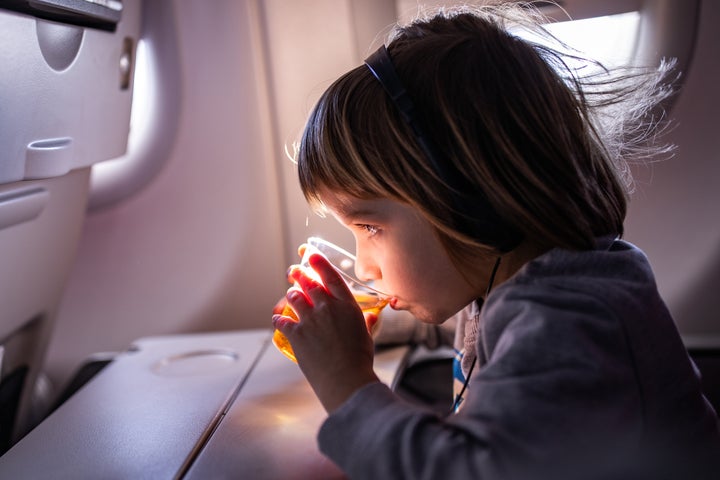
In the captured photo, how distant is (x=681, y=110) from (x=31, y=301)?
1.05 meters

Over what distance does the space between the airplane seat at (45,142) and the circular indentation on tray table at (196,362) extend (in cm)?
22

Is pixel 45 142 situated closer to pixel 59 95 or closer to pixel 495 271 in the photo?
pixel 59 95

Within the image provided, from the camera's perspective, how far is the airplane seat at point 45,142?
0.82m

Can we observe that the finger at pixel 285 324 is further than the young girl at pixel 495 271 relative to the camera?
Yes

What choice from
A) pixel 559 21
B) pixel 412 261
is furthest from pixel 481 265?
pixel 559 21

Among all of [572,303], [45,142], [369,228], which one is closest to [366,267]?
[369,228]

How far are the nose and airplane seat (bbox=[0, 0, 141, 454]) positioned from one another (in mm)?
384

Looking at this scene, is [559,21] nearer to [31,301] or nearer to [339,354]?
[339,354]

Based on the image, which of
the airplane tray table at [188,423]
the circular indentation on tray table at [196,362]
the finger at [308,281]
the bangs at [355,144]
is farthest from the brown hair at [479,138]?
the circular indentation on tray table at [196,362]

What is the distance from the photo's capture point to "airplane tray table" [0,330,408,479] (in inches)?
A: 31.6

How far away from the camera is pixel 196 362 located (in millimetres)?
1187

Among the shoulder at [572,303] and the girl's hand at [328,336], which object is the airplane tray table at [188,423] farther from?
the shoulder at [572,303]

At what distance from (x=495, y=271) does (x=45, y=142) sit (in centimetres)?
54

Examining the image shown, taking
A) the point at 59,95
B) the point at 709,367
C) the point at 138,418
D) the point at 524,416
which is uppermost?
the point at 59,95
